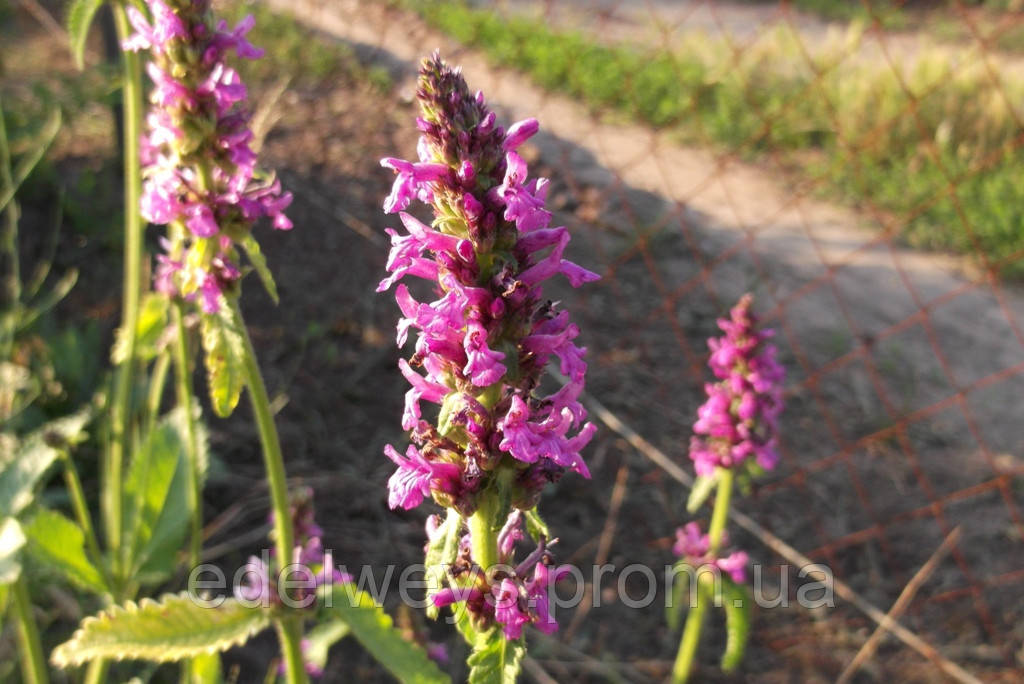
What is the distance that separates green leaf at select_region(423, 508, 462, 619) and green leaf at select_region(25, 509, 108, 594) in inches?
54.1

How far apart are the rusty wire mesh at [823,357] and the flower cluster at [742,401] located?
4.14 feet

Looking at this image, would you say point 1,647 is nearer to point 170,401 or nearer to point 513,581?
point 170,401

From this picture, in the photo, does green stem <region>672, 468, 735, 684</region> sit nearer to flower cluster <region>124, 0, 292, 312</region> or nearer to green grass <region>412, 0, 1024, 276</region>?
flower cluster <region>124, 0, 292, 312</region>

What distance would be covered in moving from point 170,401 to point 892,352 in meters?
4.21

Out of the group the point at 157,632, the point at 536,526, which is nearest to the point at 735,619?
the point at 536,526

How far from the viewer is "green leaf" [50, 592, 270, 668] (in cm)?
184

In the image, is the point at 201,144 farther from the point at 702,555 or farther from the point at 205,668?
the point at 702,555

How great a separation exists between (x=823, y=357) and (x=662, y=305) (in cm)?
100

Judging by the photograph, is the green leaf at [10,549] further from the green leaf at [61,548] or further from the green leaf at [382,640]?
the green leaf at [382,640]

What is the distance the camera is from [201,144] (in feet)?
6.91

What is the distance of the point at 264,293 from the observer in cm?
517

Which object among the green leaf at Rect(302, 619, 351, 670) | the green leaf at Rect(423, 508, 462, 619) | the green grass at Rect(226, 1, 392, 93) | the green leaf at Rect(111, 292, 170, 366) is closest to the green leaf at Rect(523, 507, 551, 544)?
the green leaf at Rect(423, 508, 462, 619)

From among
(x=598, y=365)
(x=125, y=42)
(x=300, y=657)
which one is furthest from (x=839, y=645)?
(x=125, y=42)

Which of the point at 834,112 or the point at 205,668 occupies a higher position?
the point at 834,112
